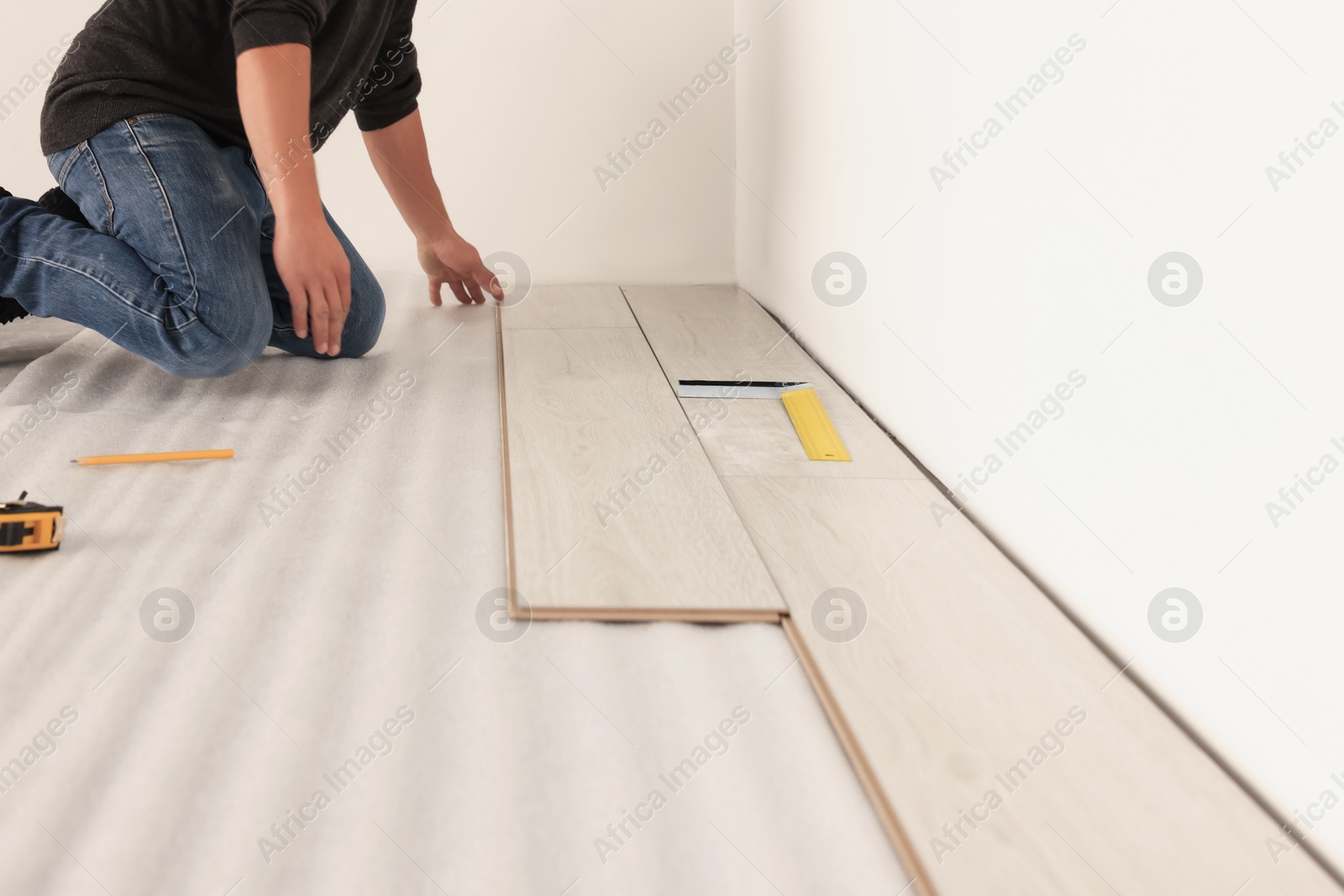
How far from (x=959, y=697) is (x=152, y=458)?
129cm

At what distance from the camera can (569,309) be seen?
272 cm

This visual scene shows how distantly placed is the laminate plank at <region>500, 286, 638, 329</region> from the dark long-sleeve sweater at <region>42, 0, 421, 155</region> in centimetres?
83

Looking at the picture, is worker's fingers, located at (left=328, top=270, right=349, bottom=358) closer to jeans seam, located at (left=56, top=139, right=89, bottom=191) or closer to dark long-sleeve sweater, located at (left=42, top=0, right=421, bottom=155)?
dark long-sleeve sweater, located at (left=42, top=0, right=421, bottom=155)

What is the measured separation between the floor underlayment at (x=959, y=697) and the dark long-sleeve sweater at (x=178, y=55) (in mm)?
889

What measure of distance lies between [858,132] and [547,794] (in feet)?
5.18

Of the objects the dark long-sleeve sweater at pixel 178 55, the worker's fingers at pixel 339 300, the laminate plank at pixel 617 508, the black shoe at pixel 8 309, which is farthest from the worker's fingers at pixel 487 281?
the black shoe at pixel 8 309

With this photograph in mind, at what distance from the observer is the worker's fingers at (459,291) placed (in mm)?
2570

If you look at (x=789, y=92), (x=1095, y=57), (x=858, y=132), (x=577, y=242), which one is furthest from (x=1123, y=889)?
(x=577, y=242)

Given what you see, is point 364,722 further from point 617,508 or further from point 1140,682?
point 1140,682

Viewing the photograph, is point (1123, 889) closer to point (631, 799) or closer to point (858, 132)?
point (631, 799)

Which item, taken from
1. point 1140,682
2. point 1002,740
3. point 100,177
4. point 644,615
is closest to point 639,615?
point 644,615

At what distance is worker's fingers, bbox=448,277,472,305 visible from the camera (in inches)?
101

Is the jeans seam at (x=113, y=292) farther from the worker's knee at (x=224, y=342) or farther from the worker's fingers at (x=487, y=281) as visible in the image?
the worker's fingers at (x=487, y=281)

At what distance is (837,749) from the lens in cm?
90
